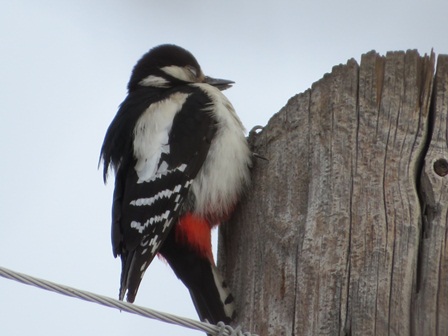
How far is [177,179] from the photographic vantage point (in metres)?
3.84

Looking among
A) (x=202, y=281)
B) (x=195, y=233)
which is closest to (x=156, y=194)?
(x=195, y=233)

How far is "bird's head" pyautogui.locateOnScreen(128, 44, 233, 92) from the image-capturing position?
4836mm

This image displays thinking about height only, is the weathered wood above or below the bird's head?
below

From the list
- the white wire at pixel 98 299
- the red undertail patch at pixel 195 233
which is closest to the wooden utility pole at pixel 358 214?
the white wire at pixel 98 299

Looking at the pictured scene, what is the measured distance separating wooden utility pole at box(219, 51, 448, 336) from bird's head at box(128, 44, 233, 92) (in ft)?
5.78

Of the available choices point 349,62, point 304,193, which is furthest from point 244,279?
point 349,62

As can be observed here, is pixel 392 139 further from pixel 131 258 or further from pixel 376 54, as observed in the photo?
pixel 131 258

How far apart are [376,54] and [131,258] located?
1.42m

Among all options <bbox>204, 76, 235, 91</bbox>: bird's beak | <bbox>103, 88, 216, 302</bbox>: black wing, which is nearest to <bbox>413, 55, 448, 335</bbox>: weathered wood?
<bbox>103, 88, 216, 302</bbox>: black wing

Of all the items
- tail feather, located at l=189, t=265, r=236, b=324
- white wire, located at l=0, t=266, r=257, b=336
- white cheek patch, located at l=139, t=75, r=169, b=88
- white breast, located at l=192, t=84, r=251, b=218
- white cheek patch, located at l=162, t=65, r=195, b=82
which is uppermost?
white cheek patch, located at l=162, t=65, r=195, b=82

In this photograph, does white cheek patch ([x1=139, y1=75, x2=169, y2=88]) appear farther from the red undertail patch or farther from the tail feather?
the tail feather

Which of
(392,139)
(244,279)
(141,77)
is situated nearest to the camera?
(392,139)

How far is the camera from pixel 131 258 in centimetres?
369

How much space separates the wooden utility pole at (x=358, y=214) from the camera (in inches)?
105
